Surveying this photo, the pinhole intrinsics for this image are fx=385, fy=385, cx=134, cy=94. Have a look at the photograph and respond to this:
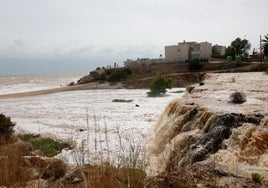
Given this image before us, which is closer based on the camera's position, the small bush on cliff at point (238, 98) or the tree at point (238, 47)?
the small bush on cliff at point (238, 98)

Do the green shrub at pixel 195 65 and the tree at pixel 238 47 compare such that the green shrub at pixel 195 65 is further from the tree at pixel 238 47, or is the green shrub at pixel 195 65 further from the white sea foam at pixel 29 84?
the white sea foam at pixel 29 84

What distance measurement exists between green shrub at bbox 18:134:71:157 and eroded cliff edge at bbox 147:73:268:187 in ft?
12.4

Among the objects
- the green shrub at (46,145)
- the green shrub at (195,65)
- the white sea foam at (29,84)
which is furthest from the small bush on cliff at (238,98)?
the white sea foam at (29,84)

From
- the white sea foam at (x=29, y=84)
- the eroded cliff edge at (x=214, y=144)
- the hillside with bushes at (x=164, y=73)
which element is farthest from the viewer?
the white sea foam at (x=29, y=84)

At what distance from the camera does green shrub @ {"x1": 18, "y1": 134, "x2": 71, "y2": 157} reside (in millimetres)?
14623

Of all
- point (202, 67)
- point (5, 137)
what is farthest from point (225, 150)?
point (202, 67)

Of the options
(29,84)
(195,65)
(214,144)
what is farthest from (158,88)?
(29,84)

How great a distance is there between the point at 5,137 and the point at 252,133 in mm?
10241

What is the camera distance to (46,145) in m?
15.6

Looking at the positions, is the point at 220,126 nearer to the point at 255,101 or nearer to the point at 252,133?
the point at 252,133

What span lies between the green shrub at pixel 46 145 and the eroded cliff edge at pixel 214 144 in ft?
12.4

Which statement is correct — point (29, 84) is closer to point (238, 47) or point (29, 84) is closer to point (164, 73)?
point (164, 73)

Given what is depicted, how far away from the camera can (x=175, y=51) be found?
217 feet

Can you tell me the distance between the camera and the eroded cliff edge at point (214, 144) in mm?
4383
